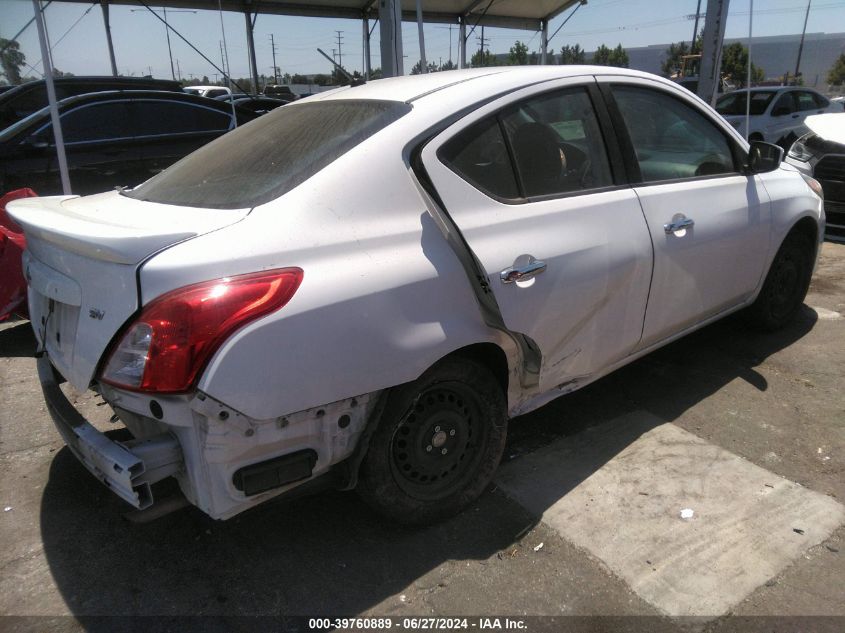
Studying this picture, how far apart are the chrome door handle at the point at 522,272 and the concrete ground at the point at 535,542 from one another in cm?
99

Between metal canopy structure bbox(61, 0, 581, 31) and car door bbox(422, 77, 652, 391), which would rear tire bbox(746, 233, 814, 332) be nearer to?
car door bbox(422, 77, 652, 391)

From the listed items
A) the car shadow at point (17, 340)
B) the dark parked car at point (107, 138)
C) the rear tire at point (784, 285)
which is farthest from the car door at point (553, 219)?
the dark parked car at point (107, 138)

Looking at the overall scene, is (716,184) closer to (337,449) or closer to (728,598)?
(728,598)

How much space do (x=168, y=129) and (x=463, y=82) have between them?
594cm

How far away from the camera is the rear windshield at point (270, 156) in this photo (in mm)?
2236

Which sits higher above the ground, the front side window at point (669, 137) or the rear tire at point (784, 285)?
the front side window at point (669, 137)

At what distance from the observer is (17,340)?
4785mm

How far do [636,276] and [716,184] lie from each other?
37.2 inches

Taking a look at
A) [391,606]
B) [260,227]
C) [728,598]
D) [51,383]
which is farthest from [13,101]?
[728,598]

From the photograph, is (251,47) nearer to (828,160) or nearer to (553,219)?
(828,160)

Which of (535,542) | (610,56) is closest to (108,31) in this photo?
(535,542)

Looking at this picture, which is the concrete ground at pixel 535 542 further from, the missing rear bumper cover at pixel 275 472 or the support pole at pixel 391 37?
the support pole at pixel 391 37

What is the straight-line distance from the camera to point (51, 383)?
2471mm

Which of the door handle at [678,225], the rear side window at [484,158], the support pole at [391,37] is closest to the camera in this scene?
the rear side window at [484,158]
